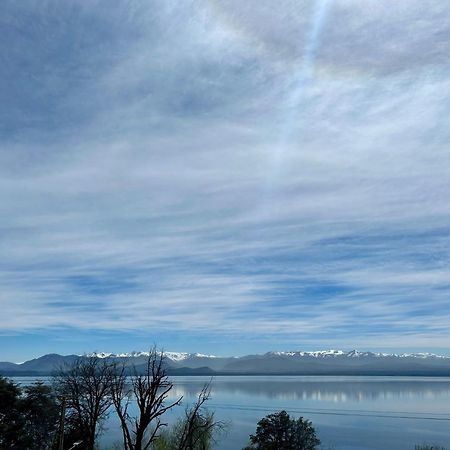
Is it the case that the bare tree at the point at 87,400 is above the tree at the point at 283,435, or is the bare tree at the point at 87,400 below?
above

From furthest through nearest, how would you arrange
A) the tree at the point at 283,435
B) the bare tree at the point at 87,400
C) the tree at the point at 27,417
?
the tree at the point at 27,417 < the tree at the point at 283,435 < the bare tree at the point at 87,400

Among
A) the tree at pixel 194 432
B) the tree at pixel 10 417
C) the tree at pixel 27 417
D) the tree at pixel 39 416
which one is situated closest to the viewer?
the tree at pixel 194 432

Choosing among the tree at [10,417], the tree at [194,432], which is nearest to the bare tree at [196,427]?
the tree at [194,432]

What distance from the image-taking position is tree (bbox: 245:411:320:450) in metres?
48.2

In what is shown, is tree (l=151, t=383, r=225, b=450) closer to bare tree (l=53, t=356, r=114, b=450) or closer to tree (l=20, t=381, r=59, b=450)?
bare tree (l=53, t=356, r=114, b=450)

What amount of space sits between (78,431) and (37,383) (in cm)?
1528

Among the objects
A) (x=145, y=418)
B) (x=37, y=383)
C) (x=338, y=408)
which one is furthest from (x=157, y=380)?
(x=338, y=408)

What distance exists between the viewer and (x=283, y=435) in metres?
48.8

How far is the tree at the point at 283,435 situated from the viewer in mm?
48250

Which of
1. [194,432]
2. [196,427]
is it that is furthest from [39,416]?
[196,427]

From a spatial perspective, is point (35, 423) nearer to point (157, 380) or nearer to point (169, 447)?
point (169, 447)

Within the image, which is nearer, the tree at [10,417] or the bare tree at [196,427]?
the bare tree at [196,427]

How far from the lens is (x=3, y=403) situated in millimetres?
51250

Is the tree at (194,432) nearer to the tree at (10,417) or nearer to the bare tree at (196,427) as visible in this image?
the bare tree at (196,427)
